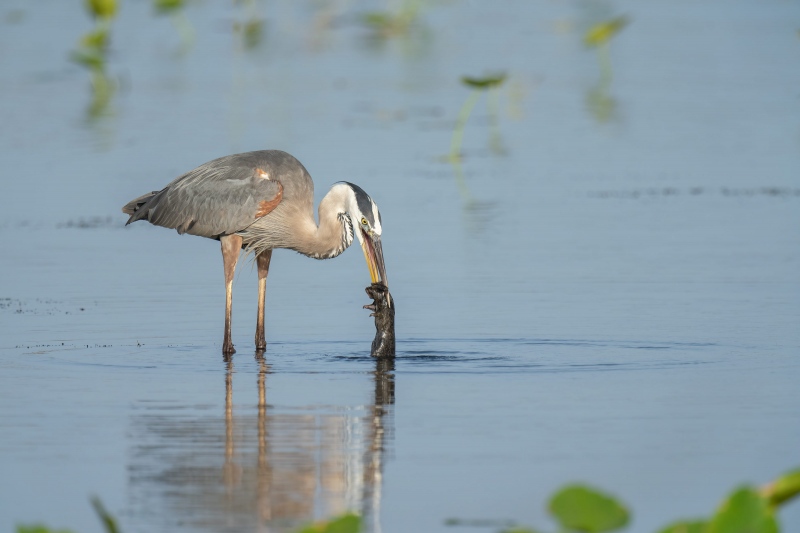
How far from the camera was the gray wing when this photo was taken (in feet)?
35.9

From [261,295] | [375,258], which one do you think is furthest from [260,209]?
[375,258]

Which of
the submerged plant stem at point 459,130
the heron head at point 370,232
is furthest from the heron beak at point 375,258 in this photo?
the submerged plant stem at point 459,130

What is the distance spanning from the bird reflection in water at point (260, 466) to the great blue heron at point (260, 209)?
2.35 m

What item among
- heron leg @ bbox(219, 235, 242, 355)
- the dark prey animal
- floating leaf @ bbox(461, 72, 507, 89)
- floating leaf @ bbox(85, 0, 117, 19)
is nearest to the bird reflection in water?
the dark prey animal

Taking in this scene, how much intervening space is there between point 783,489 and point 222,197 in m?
7.29

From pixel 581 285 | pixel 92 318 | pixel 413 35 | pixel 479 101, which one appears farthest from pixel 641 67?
pixel 92 318

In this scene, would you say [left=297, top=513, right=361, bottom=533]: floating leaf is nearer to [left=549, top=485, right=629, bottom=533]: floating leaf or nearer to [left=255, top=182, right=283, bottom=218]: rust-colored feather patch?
[left=549, top=485, right=629, bottom=533]: floating leaf

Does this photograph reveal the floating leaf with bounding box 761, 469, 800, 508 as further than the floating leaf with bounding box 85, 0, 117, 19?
No

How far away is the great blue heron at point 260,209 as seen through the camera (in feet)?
35.7

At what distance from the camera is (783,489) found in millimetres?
4141

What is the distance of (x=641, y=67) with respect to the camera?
27844 mm

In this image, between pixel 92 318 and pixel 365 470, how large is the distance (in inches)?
178

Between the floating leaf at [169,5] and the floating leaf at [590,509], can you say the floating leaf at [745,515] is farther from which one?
the floating leaf at [169,5]

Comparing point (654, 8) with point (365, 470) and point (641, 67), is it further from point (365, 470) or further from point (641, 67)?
point (365, 470)
